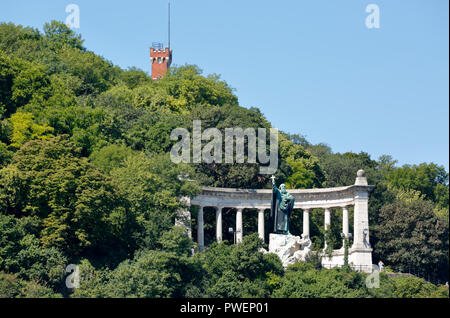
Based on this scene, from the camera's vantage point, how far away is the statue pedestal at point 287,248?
83.9m

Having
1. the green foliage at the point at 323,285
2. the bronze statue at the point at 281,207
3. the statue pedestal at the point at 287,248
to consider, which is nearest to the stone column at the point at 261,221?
the statue pedestal at the point at 287,248

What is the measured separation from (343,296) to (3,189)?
2675 centimetres

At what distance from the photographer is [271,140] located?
100250mm

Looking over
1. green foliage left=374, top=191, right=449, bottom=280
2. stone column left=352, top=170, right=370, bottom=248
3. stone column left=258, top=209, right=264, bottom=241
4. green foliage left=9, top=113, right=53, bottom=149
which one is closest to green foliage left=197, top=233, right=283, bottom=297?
stone column left=352, top=170, right=370, bottom=248

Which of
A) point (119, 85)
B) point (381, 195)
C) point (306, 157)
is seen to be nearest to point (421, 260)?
point (381, 195)

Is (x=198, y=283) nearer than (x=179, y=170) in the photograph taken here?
Yes

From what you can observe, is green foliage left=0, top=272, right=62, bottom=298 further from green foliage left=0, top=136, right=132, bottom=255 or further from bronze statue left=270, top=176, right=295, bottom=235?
bronze statue left=270, top=176, right=295, bottom=235

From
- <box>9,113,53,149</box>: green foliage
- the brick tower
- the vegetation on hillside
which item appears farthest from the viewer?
the brick tower

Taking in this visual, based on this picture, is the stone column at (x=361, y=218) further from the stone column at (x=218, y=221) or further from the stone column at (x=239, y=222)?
the stone column at (x=218, y=221)

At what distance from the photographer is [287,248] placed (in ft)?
276

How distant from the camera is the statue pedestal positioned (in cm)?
8394
